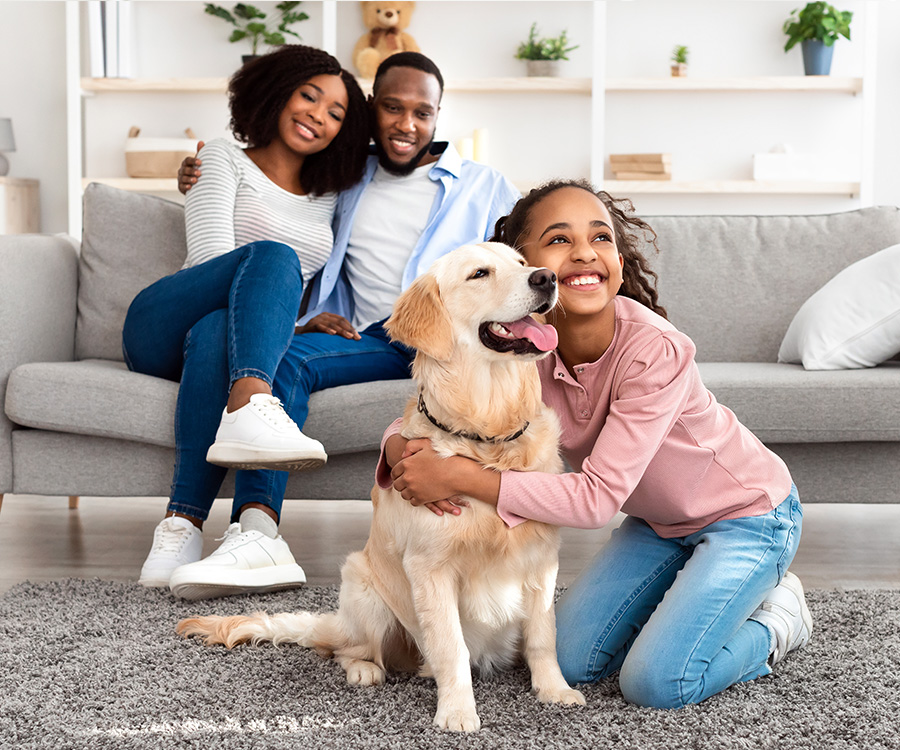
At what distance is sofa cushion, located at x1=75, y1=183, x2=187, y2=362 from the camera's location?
109 inches

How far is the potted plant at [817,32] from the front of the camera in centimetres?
466

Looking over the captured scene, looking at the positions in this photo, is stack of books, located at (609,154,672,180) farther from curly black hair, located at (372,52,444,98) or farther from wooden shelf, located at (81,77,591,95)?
curly black hair, located at (372,52,444,98)

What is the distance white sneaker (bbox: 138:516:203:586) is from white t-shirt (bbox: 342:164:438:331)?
794mm

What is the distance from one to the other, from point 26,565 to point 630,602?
165cm

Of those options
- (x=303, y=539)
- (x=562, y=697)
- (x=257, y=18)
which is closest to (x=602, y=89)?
(x=257, y=18)

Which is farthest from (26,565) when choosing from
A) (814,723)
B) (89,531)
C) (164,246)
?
Answer: (814,723)

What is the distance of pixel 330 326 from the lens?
244 cm

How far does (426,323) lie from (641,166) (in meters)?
3.75

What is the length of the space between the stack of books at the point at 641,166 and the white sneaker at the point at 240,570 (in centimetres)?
348

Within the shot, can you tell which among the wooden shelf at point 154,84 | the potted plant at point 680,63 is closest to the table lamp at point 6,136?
the wooden shelf at point 154,84

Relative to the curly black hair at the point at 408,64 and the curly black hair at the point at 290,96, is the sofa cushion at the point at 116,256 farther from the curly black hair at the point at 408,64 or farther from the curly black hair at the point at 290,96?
the curly black hair at the point at 408,64

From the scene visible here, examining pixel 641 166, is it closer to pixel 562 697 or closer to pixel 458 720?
pixel 562 697

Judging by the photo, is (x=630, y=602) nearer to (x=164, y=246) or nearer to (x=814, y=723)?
(x=814, y=723)

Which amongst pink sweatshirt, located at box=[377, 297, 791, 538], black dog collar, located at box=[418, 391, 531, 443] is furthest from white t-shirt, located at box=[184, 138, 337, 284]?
black dog collar, located at box=[418, 391, 531, 443]
